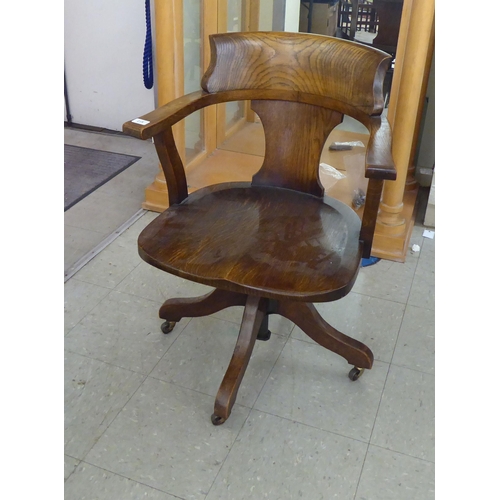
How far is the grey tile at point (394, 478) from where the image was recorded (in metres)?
1.25

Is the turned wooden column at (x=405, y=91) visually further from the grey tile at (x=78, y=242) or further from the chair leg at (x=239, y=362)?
the grey tile at (x=78, y=242)

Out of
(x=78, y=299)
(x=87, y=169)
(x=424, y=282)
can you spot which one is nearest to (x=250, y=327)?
(x=78, y=299)

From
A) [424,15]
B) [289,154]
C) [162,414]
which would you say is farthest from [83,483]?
[424,15]

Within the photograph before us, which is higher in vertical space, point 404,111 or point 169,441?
point 404,111

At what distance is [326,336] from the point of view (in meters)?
1.52

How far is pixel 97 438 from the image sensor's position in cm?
137

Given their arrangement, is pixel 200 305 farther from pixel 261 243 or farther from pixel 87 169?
pixel 87 169

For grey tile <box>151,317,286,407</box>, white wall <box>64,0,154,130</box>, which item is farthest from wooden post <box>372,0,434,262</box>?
white wall <box>64,0,154,130</box>

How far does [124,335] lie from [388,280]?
0.95 m

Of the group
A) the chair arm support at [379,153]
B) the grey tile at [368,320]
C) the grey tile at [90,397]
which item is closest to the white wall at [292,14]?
the chair arm support at [379,153]

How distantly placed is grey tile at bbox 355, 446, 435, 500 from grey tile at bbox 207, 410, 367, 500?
0.02 metres

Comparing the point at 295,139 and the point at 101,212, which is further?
the point at 101,212

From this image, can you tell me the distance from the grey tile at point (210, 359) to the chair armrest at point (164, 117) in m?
0.67

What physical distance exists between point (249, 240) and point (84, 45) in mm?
2257
